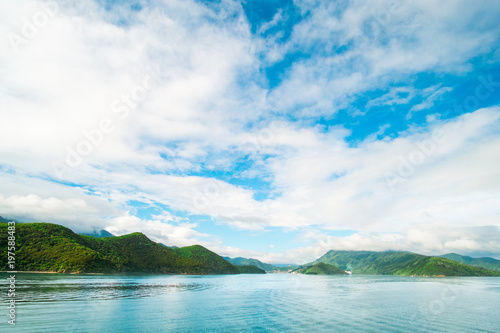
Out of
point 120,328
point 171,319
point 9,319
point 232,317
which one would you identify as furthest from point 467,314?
point 9,319

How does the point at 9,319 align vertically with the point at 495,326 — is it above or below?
above

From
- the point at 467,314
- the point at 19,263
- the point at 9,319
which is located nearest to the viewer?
the point at 9,319

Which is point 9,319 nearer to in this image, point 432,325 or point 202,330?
point 202,330

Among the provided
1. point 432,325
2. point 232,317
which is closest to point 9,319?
point 232,317

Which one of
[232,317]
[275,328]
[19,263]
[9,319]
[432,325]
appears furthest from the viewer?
[19,263]

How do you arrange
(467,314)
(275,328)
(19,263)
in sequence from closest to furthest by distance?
(275,328), (467,314), (19,263)

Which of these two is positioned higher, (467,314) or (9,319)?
(9,319)

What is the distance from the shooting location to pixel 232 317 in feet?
158

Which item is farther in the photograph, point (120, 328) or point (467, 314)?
→ point (467, 314)

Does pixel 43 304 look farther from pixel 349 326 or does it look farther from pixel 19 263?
pixel 19 263

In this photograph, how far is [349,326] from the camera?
1613 inches

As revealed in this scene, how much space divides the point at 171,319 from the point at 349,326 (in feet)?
104

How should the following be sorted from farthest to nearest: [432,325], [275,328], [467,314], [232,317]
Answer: [467,314]
[232,317]
[432,325]
[275,328]

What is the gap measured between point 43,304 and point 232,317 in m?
39.7
